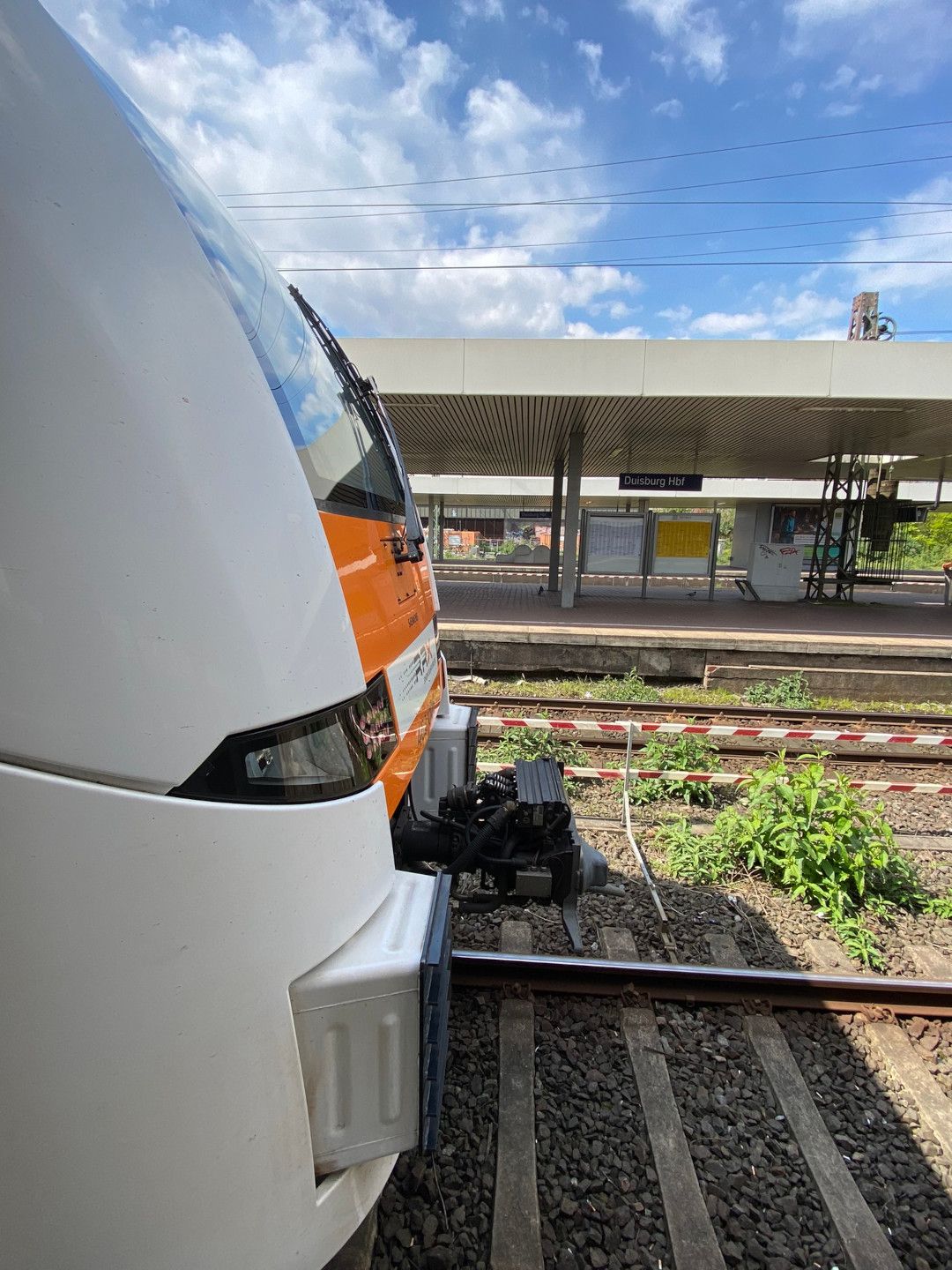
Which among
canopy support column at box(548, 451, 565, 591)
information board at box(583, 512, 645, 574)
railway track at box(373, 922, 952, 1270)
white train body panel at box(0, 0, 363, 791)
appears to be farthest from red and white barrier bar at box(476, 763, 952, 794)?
canopy support column at box(548, 451, 565, 591)

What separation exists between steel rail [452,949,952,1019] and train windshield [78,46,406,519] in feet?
7.15

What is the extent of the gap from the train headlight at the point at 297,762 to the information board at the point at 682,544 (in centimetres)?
1468

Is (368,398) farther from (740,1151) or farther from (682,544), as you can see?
(682,544)

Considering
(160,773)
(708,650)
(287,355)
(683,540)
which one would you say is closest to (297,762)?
(160,773)

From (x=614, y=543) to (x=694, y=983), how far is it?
12836mm

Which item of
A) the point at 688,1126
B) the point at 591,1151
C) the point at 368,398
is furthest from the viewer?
the point at 368,398

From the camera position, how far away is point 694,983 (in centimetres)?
308

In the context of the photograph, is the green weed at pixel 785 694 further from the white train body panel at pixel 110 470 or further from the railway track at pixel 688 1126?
the white train body panel at pixel 110 470

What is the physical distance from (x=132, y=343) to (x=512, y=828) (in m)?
1.91

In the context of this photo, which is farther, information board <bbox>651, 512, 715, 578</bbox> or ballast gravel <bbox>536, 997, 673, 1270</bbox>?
information board <bbox>651, 512, 715, 578</bbox>

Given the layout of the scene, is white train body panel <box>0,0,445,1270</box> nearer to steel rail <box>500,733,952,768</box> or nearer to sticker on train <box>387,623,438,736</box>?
sticker on train <box>387,623,438,736</box>

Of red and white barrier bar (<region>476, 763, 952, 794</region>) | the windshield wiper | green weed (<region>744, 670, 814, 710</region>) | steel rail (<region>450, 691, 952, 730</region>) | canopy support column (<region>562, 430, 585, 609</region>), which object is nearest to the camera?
the windshield wiper

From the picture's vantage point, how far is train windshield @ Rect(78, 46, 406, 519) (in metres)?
1.33

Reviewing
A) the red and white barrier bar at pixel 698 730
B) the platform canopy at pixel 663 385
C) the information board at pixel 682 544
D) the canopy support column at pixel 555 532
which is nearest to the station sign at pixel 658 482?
the information board at pixel 682 544
